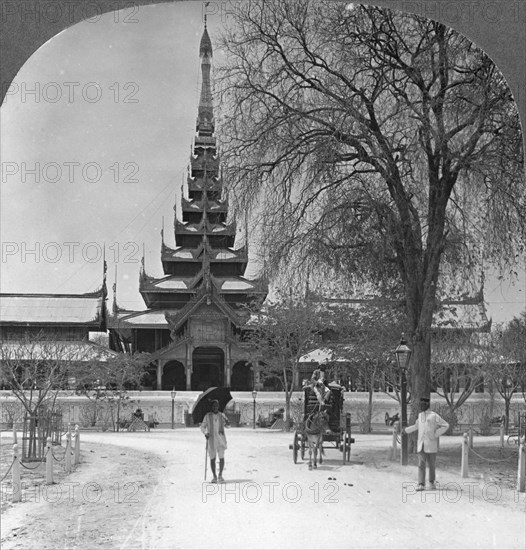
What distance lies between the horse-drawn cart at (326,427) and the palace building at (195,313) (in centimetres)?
916

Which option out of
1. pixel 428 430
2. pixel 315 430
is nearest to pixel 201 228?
pixel 315 430

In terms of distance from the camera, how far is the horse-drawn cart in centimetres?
686

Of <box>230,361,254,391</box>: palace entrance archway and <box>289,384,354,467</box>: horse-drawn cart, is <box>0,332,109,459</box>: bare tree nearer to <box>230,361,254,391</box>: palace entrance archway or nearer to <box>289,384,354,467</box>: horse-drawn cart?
<box>230,361,254,391</box>: palace entrance archway

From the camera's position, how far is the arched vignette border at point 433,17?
131 inches

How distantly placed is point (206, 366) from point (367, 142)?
38.0 feet

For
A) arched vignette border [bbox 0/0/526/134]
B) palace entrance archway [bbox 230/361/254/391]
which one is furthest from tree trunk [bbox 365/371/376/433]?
arched vignette border [bbox 0/0/526/134]

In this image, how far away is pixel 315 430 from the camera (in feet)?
22.3

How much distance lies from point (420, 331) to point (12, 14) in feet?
17.6

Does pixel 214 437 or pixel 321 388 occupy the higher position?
pixel 321 388

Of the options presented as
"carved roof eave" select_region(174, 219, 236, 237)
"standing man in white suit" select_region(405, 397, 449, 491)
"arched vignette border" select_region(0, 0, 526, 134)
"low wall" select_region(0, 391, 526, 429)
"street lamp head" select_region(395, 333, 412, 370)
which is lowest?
"low wall" select_region(0, 391, 526, 429)

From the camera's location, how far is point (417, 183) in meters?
7.76

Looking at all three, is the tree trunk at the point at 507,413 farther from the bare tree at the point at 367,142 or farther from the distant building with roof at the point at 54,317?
the distant building with roof at the point at 54,317

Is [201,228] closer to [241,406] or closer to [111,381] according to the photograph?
[111,381]

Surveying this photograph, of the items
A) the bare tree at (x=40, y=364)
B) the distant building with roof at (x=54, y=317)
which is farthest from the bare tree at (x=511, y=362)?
the distant building with roof at (x=54, y=317)
